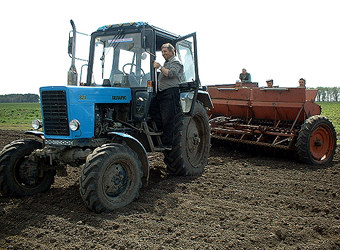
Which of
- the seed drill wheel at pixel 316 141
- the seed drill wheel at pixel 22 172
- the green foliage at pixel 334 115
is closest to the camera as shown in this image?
the seed drill wheel at pixel 22 172

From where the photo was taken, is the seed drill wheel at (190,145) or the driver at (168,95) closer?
the driver at (168,95)

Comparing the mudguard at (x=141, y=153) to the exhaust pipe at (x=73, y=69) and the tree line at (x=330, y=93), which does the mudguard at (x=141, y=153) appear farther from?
the tree line at (x=330, y=93)

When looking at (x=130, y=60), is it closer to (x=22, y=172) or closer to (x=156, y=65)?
(x=156, y=65)

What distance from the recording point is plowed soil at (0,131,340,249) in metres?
3.97

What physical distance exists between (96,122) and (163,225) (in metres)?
1.98

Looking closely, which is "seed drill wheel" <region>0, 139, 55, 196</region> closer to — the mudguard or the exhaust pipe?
the exhaust pipe

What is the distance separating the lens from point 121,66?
6316 mm

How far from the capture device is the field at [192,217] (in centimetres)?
397

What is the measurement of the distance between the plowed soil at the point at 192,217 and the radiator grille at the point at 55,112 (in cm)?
97

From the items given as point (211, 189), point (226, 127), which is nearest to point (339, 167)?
point (226, 127)

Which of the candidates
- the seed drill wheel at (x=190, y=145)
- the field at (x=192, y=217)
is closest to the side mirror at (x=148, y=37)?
the seed drill wheel at (x=190, y=145)

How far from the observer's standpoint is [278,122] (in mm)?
9031

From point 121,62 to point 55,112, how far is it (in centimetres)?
150

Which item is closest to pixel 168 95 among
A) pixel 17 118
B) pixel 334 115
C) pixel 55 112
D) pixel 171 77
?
pixel 171 77
